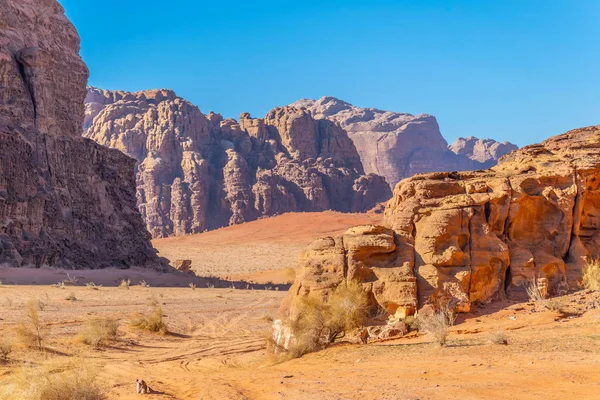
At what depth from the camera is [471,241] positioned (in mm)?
12914

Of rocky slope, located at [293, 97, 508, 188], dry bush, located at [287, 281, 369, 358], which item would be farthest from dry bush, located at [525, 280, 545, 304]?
rocky slope, located at [293, 97, 508, 188]

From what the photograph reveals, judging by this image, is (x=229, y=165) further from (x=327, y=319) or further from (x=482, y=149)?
(x=482, y=149)

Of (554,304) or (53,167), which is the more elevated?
(53,167)

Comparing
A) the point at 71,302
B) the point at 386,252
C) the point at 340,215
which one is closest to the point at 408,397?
the point at 386,252

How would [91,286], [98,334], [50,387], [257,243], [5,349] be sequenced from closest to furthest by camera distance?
[50,387] → [5,349] → [98,334] → [91,286] → [257,243]

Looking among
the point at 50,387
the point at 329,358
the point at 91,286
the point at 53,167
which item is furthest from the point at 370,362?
the point at 53,167

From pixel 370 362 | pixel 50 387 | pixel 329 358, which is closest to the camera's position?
pixel 50 387

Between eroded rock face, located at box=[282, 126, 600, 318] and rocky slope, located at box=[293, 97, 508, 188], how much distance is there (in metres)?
104

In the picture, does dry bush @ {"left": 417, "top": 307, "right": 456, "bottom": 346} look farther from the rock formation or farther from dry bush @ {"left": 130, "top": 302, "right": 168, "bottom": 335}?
the rock formation

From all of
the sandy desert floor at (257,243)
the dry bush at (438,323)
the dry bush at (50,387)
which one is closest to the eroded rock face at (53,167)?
the sandy desert floor at (257,243)

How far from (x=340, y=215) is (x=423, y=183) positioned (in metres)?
56.7

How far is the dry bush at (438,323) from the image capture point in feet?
33.3

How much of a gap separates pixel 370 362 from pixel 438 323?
1.31 m

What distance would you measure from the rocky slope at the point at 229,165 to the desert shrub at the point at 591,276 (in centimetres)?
6504
